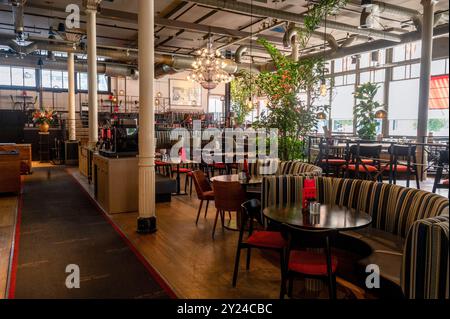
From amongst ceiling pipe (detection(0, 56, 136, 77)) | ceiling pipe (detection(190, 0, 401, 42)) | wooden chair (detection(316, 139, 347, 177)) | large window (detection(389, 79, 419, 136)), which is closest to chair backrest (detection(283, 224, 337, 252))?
wooden chair (detection(316, 139, 347, 177))

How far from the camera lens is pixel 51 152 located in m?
12.5

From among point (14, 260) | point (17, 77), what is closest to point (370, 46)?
point (14, 260)

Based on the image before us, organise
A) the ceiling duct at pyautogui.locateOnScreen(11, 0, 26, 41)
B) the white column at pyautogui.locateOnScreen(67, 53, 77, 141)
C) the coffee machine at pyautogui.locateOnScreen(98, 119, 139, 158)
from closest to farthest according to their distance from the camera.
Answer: the coffee machine at pyautogui.locateOnScreen(98, 119, 139, 158) → the ceiling duct at pyautogui.locateOnScreen(11, 0, 26, 41) → the white column at pyautogui.locateOnScreen(67, 53, 77, 141)

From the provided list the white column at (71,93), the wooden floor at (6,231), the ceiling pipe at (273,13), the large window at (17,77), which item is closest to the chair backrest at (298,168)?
the wooden floor at (6,231)

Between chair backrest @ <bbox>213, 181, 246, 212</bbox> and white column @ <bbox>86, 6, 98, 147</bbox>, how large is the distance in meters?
4.91

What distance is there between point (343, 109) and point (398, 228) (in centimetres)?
1363

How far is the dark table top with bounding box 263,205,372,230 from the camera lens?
2.47m

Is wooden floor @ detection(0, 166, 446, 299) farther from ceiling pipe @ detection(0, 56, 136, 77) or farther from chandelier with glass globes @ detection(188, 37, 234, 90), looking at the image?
ceiling pipe @ detection(0, 56, 136, 77)

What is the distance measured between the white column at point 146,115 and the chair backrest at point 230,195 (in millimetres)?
1020

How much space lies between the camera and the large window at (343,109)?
606 inches

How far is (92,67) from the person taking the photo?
7.78m

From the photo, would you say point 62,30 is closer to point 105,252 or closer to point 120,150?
point 120,150

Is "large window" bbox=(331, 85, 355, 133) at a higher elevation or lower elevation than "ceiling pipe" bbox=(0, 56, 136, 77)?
lower
